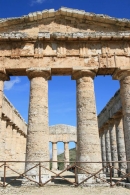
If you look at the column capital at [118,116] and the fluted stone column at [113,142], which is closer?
the column capital at [118,116]

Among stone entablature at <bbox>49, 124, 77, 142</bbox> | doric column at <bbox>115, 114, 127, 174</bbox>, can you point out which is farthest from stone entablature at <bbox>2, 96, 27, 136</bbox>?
doric column at <bbox>115, 114, 127, 174</bbox>

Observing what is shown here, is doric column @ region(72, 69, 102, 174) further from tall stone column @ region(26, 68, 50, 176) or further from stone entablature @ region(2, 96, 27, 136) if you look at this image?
stone entablature @ region(2, 96, 27, 136)

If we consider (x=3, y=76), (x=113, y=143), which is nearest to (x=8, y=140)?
(x=3, y=76)

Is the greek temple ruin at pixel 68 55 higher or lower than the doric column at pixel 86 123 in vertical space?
higher

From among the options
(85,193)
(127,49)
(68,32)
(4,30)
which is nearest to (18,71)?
(4,30)

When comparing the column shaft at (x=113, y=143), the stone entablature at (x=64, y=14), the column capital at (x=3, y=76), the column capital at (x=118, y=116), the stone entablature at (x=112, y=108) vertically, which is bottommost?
the column shaft at (x=113, y=143)

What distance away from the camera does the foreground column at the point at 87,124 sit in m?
12.4

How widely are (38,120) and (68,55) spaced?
4.81m

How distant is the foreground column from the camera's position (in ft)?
40.7

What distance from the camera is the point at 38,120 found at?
511 inches

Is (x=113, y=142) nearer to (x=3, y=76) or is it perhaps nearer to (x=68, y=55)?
(x=68, y=55)

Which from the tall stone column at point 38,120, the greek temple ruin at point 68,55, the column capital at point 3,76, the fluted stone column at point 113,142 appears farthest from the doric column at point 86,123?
the fluted stone column at point 113,142

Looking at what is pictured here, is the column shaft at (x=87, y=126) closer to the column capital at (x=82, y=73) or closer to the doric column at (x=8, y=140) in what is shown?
the column capital at (x=82, y=73)

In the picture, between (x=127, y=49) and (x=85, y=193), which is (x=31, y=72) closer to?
(x=127, y=49)
